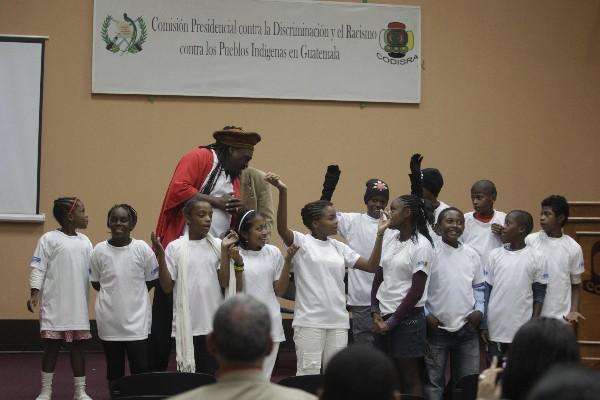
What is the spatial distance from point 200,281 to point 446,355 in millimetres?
1486

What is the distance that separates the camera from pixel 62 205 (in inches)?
201

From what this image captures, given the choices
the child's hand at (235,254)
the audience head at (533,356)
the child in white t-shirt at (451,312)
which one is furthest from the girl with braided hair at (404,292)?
the audience head at (533,356)

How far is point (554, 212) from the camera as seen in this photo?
16.8ft

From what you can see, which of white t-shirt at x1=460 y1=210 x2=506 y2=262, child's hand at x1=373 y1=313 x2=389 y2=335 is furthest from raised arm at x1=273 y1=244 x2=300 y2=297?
white t-shirt at x1=460 y1=210 x2=506 y2=262

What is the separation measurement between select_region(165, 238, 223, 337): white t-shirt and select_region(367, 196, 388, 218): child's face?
4.57 feet

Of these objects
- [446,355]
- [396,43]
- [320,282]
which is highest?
[396,43]

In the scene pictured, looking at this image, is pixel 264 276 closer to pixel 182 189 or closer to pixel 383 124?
pixel 182 189

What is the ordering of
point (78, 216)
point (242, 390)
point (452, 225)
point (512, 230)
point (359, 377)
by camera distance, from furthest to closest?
point (78, 216) → point (512, 230) → point (452, 225) → point (242, 390) → point (359, 377)

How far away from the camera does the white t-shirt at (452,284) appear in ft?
15.5

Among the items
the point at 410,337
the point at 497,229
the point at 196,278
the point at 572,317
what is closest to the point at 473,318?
the point at 410,337

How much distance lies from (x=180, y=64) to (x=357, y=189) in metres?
1.94

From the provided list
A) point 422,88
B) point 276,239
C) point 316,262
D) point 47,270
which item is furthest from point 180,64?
point 316,262

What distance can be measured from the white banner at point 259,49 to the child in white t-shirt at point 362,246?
218 centimetres

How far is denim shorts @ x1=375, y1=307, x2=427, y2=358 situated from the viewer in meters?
4.57
